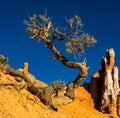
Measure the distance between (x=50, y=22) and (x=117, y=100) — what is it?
4454 cm

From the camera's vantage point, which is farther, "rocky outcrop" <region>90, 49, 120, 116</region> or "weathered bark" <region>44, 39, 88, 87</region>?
"rocky outcrop" <region>90, 49, 120, 116</region>

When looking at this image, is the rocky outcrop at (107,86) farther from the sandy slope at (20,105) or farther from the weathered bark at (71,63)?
the sandy slope at (20,105)

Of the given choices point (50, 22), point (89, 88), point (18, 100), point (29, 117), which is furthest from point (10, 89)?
point (89, 88)

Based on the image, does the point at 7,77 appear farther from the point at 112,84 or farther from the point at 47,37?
the point at 112,84

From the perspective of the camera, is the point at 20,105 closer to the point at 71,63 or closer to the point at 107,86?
the point at 71,63

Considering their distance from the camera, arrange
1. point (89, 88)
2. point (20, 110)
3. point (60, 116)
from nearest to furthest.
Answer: point (20, 110) → point (60, 116) → point (89, 88)

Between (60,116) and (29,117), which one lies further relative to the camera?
(60,116)

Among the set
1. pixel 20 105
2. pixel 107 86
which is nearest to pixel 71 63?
pixel 20 105

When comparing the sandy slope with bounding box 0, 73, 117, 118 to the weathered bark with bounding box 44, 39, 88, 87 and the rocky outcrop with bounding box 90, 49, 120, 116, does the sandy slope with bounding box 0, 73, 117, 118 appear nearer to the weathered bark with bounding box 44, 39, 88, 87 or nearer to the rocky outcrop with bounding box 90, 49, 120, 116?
the weathered bark with bounding box 44, 39, 88, 87

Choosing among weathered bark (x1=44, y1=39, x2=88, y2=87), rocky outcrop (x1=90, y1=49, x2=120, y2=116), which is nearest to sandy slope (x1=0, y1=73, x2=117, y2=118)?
weathered bark (x1=44, y1=39, x2=88, y2=87)

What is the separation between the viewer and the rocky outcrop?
6494 centimetres

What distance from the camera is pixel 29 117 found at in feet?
65.2

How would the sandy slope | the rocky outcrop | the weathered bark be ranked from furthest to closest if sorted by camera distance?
the rocky outcrop → the weathered bark → the sandy slope

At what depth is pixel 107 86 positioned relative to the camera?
2650 inches
